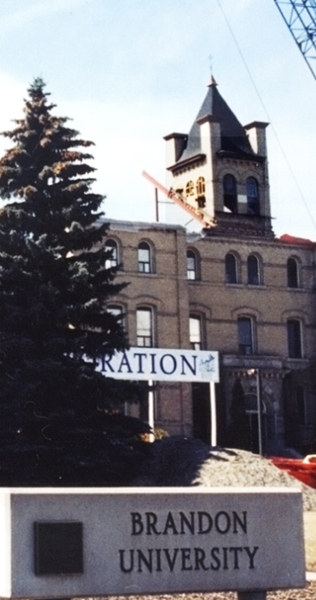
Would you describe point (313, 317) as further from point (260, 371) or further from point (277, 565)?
point (277, 565)

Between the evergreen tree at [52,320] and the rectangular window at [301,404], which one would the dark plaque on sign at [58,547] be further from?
the rectangular window at [301,404]

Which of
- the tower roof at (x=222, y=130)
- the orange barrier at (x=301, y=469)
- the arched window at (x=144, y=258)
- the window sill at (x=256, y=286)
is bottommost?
the orange barrier at (x=301, y=469)

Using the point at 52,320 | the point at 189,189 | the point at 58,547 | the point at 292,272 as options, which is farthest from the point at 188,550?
the point at 189,189

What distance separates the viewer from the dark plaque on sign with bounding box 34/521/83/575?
10.5 metres

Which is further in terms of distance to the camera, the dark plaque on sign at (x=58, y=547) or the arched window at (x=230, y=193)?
the arched window at (x=230, y=193)

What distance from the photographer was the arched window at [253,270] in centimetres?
5450

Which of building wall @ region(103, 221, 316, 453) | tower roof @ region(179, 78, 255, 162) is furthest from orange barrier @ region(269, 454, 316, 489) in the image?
tower roof @ region(179, 78, 255, 162)

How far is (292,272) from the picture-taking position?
56031mm

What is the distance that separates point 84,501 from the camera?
10.8 metres

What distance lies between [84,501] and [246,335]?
43155 millimetres

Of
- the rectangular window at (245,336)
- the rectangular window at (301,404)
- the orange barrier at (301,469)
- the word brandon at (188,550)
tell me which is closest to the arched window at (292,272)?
the rectangular window at (245,336)

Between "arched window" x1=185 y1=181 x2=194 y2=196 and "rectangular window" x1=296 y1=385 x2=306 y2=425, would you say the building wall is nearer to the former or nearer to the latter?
"rectangular window" x1=296 y1=385 x2=306 y2=425

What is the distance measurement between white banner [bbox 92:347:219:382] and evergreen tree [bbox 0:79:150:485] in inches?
605

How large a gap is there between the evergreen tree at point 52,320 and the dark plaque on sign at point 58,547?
1531 cm
